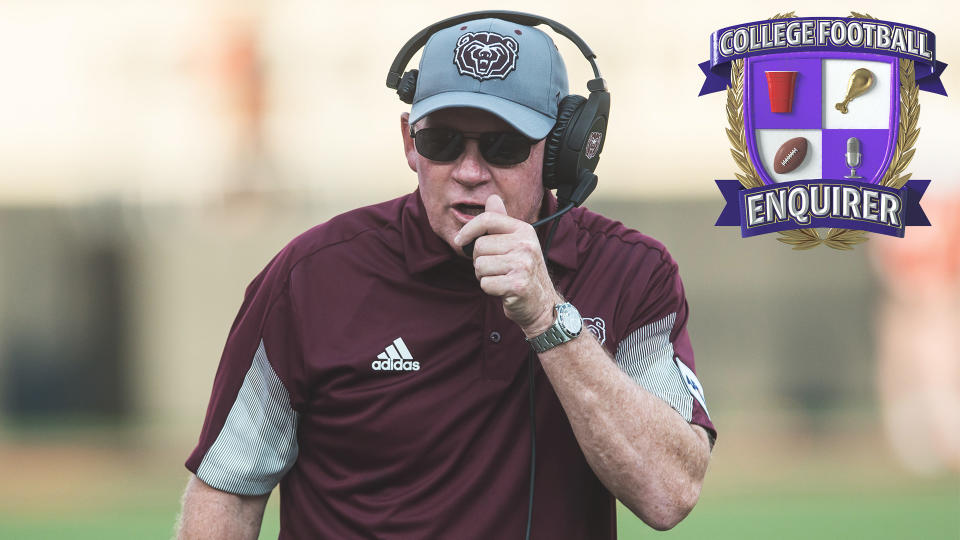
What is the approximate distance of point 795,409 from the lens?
1314 centimetres

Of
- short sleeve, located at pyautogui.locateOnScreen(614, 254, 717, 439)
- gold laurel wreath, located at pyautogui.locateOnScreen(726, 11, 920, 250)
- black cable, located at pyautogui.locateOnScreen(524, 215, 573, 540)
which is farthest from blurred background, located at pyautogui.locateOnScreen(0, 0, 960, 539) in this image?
black cable, located at pyautogui.locateOnScreen(524, 215, 573, 540)

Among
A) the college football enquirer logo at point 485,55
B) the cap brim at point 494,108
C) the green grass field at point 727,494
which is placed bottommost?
the green grass field at point 727,494

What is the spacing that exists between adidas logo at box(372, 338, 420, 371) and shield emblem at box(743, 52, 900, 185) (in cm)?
326

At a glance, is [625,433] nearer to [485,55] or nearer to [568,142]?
[568,142]

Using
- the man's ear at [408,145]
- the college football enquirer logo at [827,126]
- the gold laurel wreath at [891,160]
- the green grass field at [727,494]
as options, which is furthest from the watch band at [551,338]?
the green grass field at [727,494]

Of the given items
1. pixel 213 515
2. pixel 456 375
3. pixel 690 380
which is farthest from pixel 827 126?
pixel 213 515

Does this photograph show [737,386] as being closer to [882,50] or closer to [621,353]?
[882,50]

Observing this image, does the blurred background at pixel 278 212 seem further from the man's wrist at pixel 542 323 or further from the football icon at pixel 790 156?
the man's wrist at pixel 542 323

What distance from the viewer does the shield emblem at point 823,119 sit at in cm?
530

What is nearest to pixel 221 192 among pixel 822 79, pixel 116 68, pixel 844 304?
pixel 116 68

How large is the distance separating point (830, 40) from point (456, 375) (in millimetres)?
4001

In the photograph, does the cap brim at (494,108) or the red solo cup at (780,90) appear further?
the red solo cup at (780,90)

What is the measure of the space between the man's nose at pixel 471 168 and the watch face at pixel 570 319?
33 cm

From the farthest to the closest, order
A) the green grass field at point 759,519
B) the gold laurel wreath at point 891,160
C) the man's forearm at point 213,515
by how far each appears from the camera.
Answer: the green grass field at point 759,519 < the gold laurel wreath at point 891,160 < the man's forearm at point 213,515
